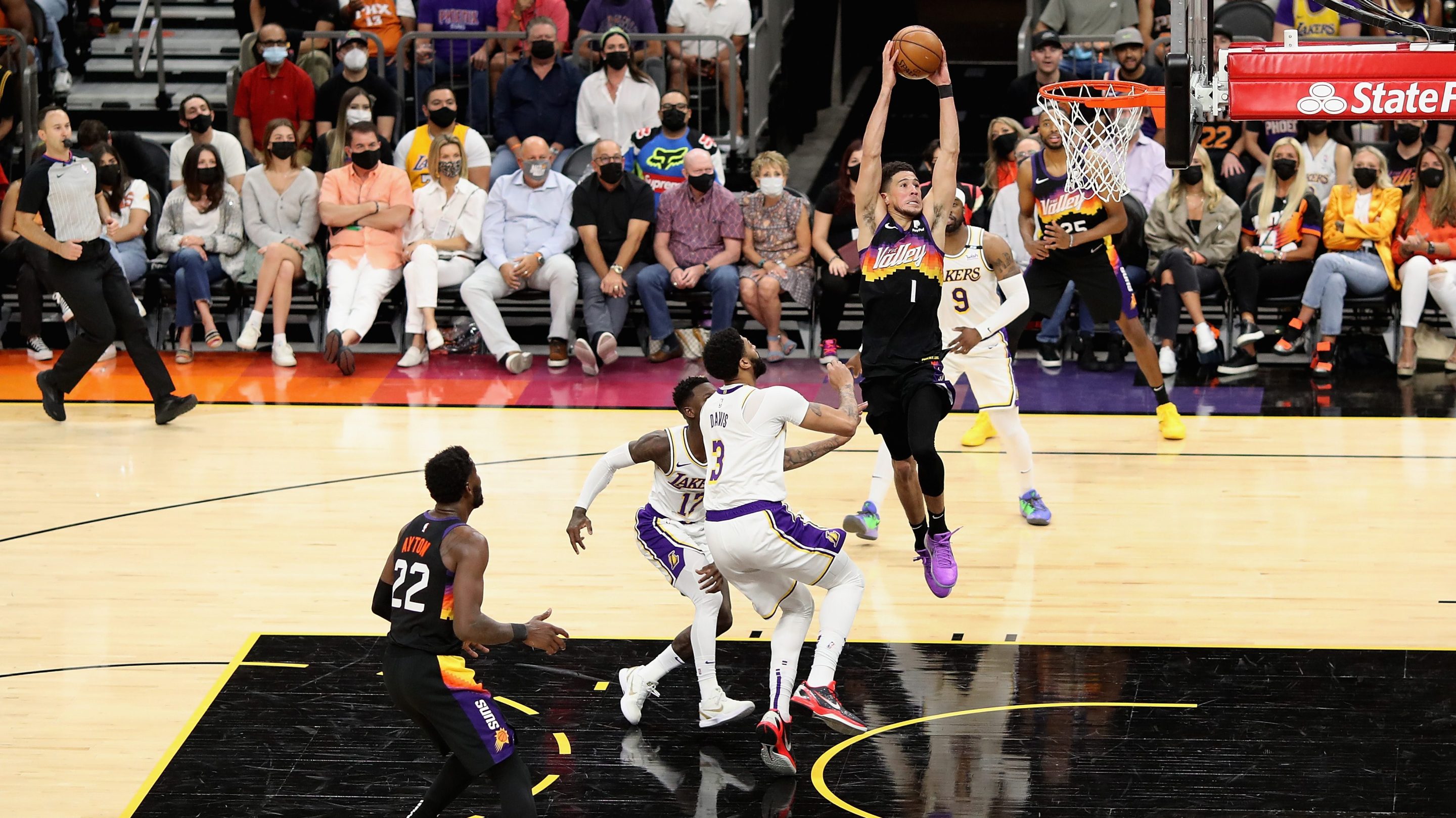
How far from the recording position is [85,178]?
10.7 m

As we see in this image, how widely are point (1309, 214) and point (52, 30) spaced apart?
983 centimetres

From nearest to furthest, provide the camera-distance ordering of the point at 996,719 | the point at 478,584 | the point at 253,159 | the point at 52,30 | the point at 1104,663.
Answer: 1. the point at 478,584
2. the point at 996,719
3. the point at 1104,663
4. the point at 253,159
5. the point at 52,30

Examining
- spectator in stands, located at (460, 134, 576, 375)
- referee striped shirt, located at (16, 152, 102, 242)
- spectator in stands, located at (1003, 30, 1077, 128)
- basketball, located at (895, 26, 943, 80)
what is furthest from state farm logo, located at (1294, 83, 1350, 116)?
referee striped shirt, located at (16, 152, 102, 242)

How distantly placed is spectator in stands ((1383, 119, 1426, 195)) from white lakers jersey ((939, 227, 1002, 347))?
4.12 m

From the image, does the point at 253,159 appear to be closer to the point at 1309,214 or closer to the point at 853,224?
the point at 853,224

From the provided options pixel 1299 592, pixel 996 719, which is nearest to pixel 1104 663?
pixel 996 719

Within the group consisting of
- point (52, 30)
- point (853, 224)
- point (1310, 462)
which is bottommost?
point (1310, 462)

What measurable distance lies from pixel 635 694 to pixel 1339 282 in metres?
6.84

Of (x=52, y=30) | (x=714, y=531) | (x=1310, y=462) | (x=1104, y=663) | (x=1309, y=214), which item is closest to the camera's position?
(x=714, y=531)

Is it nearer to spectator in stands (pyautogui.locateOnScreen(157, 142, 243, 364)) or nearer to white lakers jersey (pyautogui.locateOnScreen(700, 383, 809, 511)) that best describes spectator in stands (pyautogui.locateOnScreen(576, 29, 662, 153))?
spectator in stands (pyautogui.locateOnScreen(157, 142, 243, 364))

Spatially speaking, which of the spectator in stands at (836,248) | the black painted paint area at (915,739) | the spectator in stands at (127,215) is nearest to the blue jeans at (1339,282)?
the spectator in stands at (836,248)

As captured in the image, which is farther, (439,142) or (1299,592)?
(439,142)

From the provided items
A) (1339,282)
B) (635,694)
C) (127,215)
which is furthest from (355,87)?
(635,694)

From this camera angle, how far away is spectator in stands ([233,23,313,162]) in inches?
524
